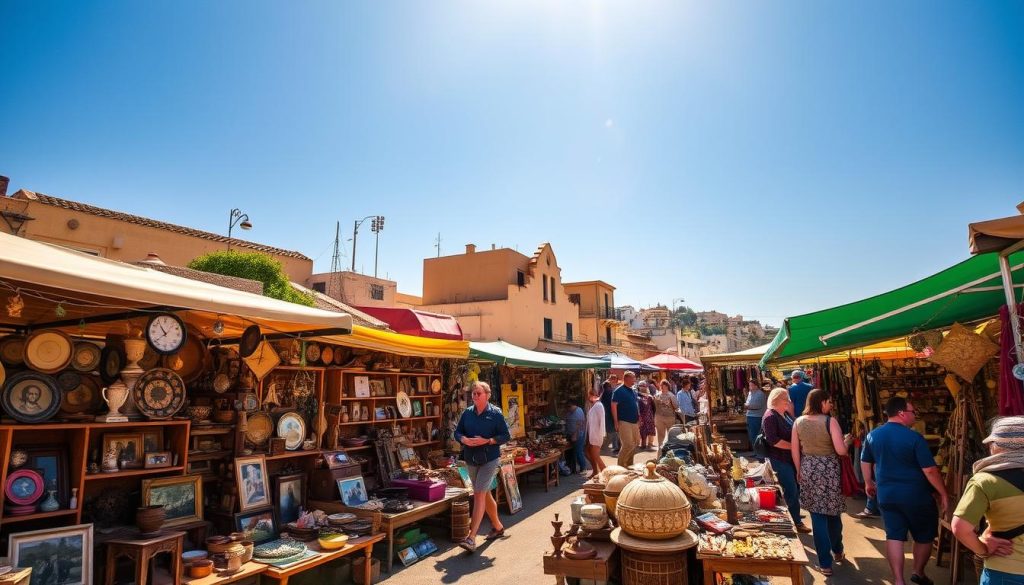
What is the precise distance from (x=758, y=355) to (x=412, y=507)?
665 cm

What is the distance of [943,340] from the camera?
463 cm

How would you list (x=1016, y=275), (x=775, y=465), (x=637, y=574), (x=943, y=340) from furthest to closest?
1. (x=775, y=465)
2. (x=943, y=340)
3. (x=1016, y=275)
4. (x=637, y=574)

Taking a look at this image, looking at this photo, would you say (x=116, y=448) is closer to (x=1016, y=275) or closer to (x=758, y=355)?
(x=1016, y=275)

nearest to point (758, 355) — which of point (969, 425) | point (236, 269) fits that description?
point (969, 425)

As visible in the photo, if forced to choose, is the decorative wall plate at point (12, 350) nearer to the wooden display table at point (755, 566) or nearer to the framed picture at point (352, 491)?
the framed picture at point (352, 491)

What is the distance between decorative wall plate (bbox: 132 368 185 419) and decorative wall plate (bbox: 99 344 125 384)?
20 cm

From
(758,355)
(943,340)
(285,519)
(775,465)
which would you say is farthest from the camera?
(758,355)

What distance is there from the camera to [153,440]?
4.27 metres

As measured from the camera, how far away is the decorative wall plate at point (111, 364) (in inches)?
161

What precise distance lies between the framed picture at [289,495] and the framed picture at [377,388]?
1.52 meters

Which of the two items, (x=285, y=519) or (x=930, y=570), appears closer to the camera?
(x=930, y=570)

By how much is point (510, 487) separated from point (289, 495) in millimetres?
3048

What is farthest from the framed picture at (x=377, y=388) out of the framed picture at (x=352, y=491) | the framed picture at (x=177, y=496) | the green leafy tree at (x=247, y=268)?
the green leafy tree at (x=247, y=268)

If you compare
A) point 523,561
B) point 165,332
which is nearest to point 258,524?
point 165,332
